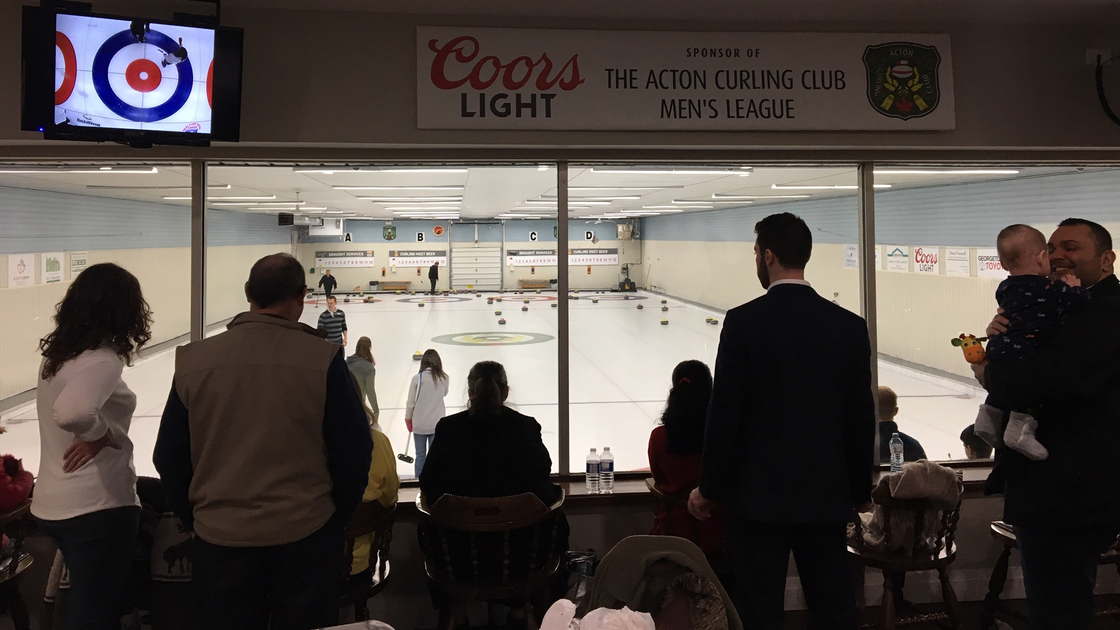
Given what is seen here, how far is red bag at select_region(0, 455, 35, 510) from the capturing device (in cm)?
279

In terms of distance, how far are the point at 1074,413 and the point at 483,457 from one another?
1.97 metres

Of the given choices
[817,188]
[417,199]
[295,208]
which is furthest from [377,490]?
[417,199]

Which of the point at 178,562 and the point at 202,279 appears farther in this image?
the point at 202,279

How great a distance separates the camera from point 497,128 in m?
3.26

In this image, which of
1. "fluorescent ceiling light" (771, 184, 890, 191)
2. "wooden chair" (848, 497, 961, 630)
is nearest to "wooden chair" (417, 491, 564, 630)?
"wooden chair" (848, 497, 961, 630)

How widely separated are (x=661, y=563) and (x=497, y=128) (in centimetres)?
237

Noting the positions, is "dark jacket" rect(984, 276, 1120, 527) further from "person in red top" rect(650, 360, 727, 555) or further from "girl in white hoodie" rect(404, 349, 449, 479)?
"girl in white hoodie" rect(404, 349, 449, 479)

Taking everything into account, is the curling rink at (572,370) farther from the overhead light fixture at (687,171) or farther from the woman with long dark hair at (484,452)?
the woman with long dark hair at (484,452)

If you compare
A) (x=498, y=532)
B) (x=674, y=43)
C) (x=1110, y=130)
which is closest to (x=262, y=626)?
(x=498, y=532)

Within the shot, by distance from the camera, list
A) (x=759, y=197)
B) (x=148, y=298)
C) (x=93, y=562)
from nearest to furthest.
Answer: (x=93, y=562), (x=148, y=298), (x=759, y=197)

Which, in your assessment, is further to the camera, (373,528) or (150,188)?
(150,188)

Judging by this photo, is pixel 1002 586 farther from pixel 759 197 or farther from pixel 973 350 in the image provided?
pixel 759 197

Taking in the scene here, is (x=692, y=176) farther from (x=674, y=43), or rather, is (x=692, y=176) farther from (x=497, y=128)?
(x=497, y=128)

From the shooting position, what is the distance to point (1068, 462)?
6.47 feet
